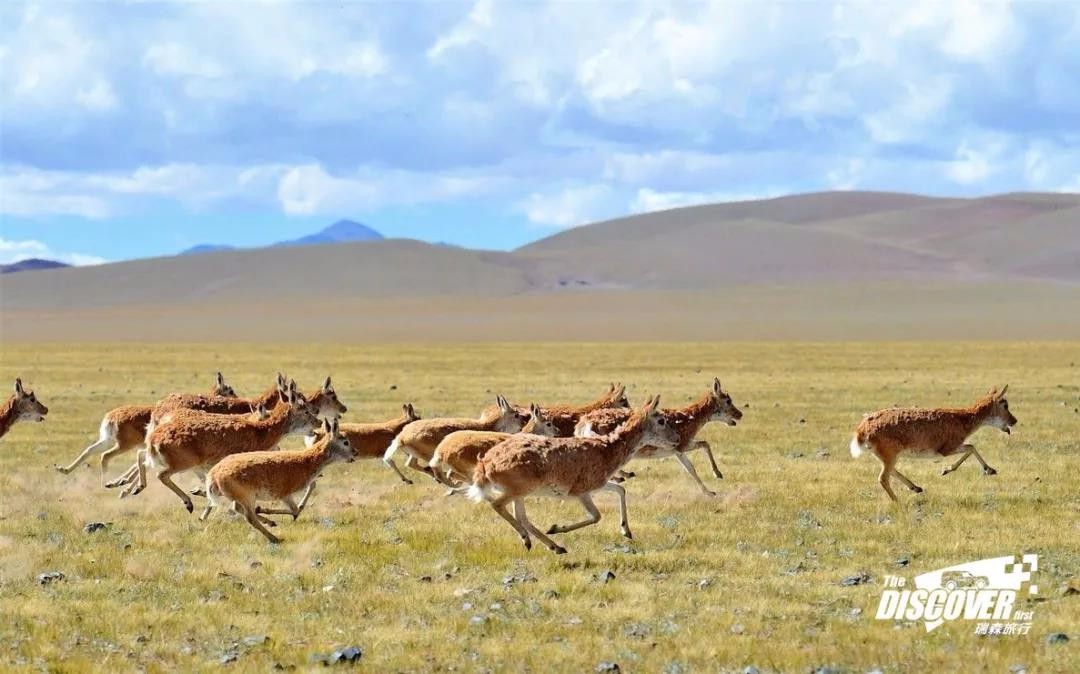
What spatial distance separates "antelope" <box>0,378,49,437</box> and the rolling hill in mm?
70094

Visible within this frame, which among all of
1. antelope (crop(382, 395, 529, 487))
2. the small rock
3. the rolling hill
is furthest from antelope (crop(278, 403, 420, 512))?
the rolling hill

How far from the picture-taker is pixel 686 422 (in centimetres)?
1914

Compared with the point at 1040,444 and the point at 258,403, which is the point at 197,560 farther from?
the point at 1040,444

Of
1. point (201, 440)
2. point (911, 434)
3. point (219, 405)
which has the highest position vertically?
point (219, 405)

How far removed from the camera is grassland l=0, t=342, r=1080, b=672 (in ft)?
32.9

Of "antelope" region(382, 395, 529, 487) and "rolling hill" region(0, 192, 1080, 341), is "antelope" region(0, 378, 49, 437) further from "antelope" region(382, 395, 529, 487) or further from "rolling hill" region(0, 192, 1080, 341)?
"rolling hill" region(0, 192, 1080, 341)

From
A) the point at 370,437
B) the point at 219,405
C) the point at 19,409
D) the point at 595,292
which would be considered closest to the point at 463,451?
the point at 370,437

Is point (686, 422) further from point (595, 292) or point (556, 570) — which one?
point (595, 292)

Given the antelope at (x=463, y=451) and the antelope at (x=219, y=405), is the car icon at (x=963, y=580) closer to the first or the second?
the antelope at (x=463, y=451)

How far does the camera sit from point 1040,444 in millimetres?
23156

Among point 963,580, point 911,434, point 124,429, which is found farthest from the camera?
point 124,429

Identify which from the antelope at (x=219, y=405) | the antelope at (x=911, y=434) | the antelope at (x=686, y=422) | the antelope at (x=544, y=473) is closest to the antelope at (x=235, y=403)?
the antelope at (x=219, y=405)

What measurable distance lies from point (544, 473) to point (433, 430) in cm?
485

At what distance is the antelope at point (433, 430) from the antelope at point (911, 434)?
460cm
